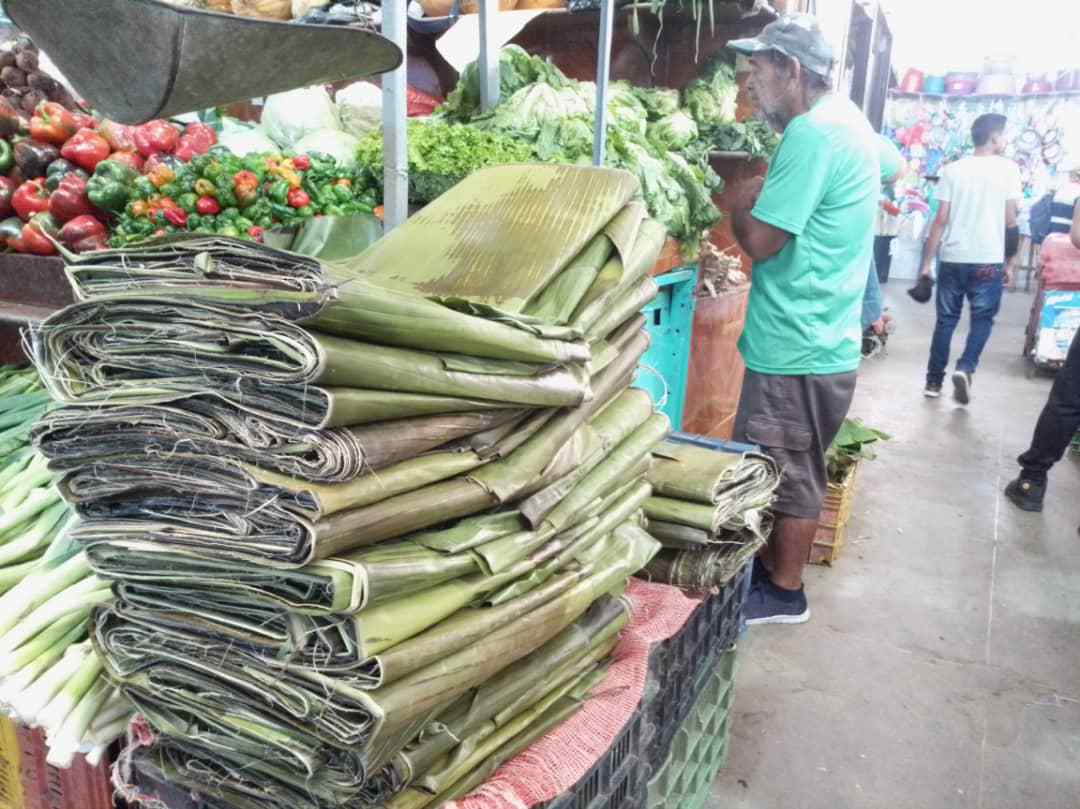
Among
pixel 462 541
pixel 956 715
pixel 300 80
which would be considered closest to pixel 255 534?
pixel 462 541

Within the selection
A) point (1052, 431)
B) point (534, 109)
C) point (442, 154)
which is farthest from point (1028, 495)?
point (442, 154)

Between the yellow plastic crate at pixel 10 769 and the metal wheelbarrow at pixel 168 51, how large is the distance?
5.13 ft

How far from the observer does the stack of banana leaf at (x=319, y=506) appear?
3.45 feet

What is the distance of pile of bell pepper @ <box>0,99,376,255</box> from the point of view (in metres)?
3.01

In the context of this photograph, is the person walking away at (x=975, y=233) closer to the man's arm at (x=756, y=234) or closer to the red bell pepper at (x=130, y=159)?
the man's arm at (x=756, y=234)

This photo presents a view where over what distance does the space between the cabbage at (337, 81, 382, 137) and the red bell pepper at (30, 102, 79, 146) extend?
122 cm

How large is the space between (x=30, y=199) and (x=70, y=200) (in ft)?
0.84

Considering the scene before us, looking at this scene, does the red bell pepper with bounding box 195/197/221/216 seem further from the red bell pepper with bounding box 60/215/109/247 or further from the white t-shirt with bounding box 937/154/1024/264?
the white t-shirt with bounding box 937/154/1024/264

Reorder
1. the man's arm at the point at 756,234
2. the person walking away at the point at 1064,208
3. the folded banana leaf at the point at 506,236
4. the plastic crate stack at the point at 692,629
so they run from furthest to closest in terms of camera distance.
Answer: the person walking away at the point at 1064,208 < the man's arm at the point at 756,234 < the plastic crate stack at the point at 692,629 < the folded banana leaf at the point at 506,236

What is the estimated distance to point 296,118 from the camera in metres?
4.00

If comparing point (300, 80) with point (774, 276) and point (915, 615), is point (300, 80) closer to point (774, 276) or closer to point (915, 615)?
point (774, 276)

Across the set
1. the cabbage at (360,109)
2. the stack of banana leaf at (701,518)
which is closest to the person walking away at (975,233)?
the cabbage at (360,109)

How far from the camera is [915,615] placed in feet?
13.3

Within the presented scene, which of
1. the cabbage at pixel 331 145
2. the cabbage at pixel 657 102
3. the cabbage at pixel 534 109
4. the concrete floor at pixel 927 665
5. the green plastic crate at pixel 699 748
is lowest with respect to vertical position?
the concrete floor at pixel 927 665
